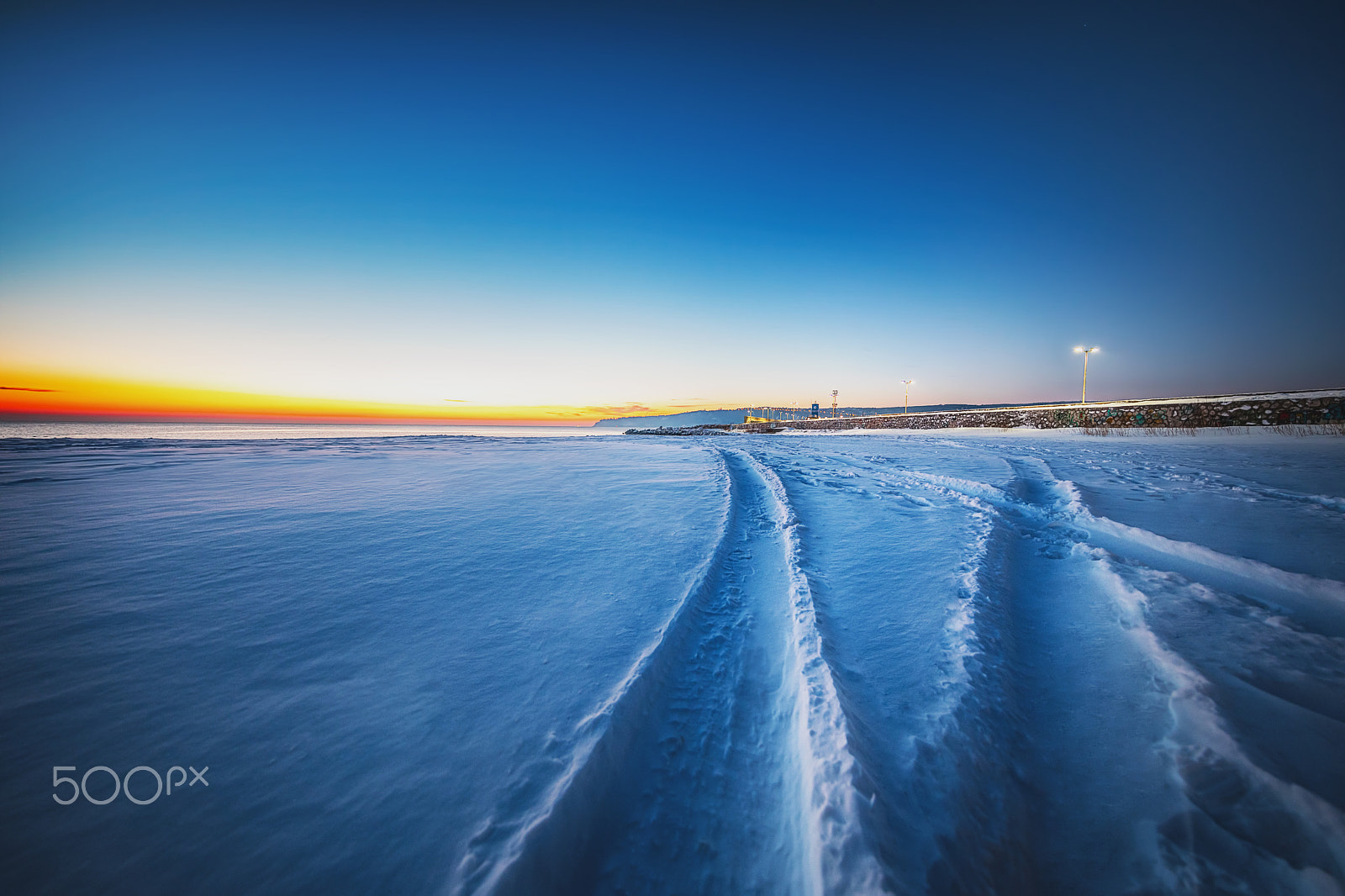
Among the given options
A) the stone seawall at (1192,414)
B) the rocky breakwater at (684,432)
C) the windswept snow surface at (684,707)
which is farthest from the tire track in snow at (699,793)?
the rocky breakwater at (684,432)

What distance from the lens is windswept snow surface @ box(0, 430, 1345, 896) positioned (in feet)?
4.72

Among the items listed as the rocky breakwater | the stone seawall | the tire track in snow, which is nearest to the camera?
the tire track in snow

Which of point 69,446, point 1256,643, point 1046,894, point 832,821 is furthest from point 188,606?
point 69,446

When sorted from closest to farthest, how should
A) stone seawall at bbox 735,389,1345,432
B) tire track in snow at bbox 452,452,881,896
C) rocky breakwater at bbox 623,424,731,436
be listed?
tire track in snow at bbox 452,452,881,896
stone seawall at bbox 735,389,1345,432
rocky breakwater at bbox 623,424,731,436

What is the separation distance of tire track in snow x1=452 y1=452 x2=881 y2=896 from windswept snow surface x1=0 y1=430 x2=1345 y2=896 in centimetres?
1

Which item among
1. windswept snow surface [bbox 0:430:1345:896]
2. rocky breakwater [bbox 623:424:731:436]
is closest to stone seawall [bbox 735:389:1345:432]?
windswept snow surface [bbox 0:430:1345:896]

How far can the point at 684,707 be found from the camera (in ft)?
7.39

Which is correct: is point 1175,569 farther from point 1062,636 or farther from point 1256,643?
point 1062,636

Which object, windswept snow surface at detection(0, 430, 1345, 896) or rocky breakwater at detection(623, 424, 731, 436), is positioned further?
rocky breakwater at detection(623, 424, 731, 436)

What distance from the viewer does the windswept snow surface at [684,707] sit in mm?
1439

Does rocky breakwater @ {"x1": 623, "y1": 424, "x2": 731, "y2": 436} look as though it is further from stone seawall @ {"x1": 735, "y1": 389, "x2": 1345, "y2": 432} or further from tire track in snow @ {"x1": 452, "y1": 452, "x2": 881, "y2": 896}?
tire track in snow @ {"x1": 452, "y1": 452, "x2": 881, "y2": 896}

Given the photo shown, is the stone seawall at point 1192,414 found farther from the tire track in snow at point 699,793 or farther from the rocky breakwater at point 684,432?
the tire track in snow at point 699,793

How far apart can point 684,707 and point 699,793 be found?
0.48 metres

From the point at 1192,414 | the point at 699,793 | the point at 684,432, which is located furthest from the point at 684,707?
the point at 684,432
